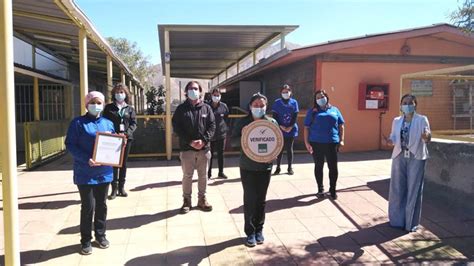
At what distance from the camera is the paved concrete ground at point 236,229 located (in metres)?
4.21

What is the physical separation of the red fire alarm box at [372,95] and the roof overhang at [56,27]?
263 inches

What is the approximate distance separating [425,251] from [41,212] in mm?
4934

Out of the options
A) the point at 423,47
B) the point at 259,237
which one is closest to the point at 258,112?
the point at 259,237

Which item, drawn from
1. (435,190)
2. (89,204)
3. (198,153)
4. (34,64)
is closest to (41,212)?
(89,204)

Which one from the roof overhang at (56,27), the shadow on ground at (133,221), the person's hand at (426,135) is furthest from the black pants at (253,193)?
the roof overhang at (56,27)

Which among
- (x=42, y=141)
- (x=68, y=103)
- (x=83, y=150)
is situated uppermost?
(x=68, y=103)

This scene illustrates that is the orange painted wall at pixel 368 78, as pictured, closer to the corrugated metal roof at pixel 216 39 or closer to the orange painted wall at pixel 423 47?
the orange painted wall at pixel 423 47

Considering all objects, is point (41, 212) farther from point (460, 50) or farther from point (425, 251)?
point (460, 50)

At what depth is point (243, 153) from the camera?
14.6 ft

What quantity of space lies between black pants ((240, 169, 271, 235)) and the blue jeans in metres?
1.70

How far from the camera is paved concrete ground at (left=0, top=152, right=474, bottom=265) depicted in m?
4.21

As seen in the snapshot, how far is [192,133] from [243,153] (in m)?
1.24

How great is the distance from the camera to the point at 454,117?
9.66 meters

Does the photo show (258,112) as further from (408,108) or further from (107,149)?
(408,108)
